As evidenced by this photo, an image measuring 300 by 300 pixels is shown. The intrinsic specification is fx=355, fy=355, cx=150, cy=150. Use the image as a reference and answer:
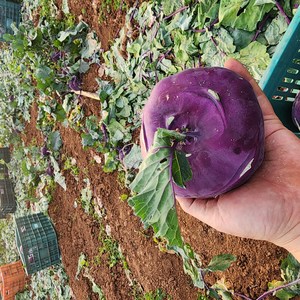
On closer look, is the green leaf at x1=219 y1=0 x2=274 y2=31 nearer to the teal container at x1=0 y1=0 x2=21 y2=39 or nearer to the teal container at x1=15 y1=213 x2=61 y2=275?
the teal container at x1=15 y1=213 x2=61 y2=275

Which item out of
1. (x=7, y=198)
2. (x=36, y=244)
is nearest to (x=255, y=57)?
(x=36, y=244)

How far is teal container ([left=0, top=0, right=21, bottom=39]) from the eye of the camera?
15.0 ft

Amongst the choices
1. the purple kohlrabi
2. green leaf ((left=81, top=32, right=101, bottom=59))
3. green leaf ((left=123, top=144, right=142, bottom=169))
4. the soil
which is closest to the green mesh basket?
the purple kohlrabi

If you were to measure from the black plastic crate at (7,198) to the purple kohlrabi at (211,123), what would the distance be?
459 cm

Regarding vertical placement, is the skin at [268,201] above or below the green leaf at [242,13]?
below

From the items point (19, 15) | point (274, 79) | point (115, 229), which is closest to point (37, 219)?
point (115, 229)

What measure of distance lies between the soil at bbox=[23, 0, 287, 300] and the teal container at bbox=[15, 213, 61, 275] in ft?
0.33

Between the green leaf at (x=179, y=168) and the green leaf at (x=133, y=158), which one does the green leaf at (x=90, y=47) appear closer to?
the green leaf at (x=133, y=158)

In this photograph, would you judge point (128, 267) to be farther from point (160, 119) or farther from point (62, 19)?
point (62, 19)

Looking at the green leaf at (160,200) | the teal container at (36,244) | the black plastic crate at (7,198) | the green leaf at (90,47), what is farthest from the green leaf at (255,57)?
the black plastic crate at (7,198)

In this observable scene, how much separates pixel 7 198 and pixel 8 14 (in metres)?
2.56

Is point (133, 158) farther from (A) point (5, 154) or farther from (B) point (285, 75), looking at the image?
(A) point (5, 154)

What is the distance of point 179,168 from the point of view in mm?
937

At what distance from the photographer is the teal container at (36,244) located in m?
3.66
